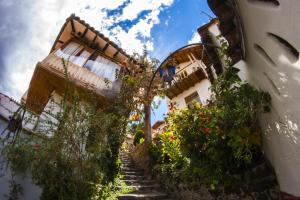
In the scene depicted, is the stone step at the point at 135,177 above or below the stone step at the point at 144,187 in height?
above

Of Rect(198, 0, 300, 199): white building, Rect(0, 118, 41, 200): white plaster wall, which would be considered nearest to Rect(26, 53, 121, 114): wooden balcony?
Rect(0, 118, 41, 200): white plaster wall

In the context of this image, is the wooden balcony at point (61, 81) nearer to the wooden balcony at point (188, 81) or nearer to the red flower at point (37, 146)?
the red flower at point (37, 146)

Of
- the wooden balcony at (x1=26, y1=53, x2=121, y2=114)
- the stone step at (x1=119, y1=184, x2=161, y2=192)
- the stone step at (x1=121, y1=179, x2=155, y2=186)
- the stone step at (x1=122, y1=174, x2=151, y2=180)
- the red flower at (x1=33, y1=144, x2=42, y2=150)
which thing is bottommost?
the stone step at (x1=119, y1=184, x2=161, y2=192)

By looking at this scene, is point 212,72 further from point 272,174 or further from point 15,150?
point 15,150

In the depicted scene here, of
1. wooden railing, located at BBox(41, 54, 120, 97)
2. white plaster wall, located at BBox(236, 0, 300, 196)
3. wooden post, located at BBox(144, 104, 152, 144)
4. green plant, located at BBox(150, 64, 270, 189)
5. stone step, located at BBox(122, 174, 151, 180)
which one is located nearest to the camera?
white plaster wall, located at BBox(236, 0, 300, 196)

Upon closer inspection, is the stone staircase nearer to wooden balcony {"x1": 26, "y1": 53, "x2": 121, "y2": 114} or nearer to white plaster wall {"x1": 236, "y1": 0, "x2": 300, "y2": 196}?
white plaster wall {"x1": 236, "y1": 0, "x2": 300, "y2": 196}

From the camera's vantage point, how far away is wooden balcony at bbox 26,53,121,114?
1248cm

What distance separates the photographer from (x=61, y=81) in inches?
501

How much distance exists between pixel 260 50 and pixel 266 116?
4.45 feet

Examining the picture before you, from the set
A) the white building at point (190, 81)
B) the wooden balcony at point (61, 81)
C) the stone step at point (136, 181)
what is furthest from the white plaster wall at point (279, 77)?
the white building at point (190, 81)

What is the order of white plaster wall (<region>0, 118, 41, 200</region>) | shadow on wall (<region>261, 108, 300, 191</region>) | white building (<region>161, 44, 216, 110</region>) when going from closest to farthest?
shadow on wall (<region>261, 108, 300, 191</region>) < white plaster wall (<region>0, 118, 41, 200</region>) < white building (<region>161, 44, 216, 110</region>)

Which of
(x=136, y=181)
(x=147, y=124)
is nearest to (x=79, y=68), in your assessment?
(x=147, y=124)

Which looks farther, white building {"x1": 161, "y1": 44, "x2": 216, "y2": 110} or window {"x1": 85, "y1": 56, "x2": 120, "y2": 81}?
white building {"x1": 161, "y1": 44, "x2": 216, "y2": 110}

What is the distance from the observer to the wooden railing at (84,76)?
1260 cm
